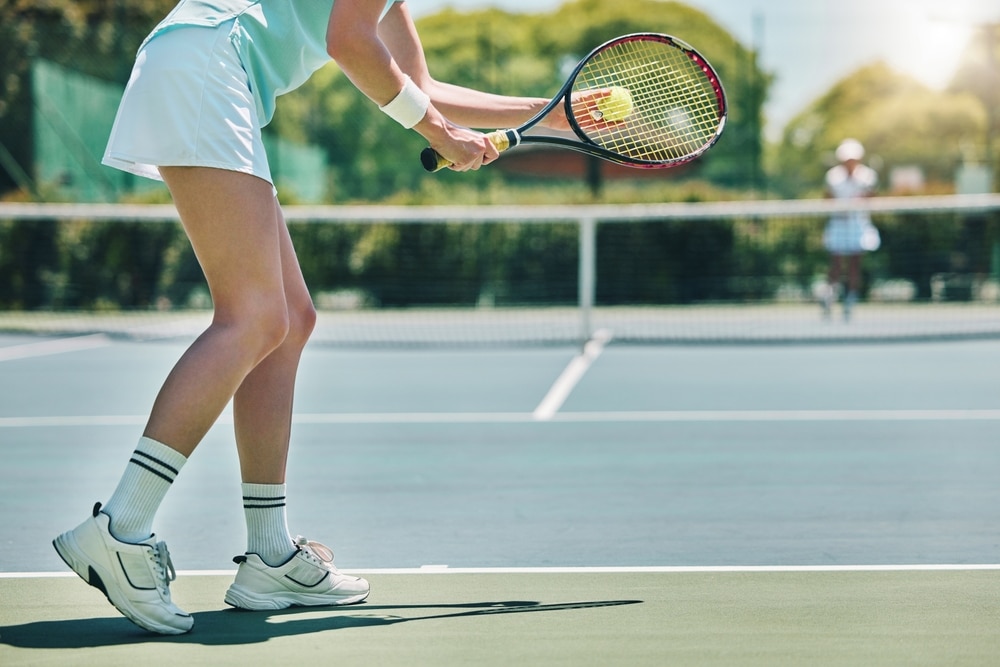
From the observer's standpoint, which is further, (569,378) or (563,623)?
(569,378)

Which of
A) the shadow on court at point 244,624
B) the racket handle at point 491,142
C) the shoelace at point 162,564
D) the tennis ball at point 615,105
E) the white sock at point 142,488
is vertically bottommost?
the shadow on court at point 244,624

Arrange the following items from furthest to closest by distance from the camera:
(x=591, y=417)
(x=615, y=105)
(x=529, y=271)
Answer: (x=529, y=271) < (x=591, y=417) < (x=615, y=105)

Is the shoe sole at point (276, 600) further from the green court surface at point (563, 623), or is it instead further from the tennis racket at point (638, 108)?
the tennis racket at point (638, 108)

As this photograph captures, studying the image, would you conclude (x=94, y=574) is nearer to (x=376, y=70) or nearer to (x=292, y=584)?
(x=292, y=584)

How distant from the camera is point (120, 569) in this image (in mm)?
2904

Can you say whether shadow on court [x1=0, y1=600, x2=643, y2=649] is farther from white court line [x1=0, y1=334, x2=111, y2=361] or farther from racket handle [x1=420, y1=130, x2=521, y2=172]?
white court line [x1=0, y1=334, x2=111, y2=361]

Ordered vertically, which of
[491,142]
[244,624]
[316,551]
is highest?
[491,142]

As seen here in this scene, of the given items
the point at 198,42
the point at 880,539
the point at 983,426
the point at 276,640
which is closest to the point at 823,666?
the point at 276,640

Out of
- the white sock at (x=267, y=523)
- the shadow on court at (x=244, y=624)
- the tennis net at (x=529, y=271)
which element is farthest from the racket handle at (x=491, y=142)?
the tennis net at (x=529, y=271)

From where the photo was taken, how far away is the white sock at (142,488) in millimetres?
2953

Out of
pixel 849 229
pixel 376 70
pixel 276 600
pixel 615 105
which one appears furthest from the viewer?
pixel 849 229

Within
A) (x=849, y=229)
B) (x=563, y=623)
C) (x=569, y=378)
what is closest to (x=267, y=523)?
(x=563, y=623)

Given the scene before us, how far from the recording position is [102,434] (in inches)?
262

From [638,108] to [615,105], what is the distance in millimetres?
381
